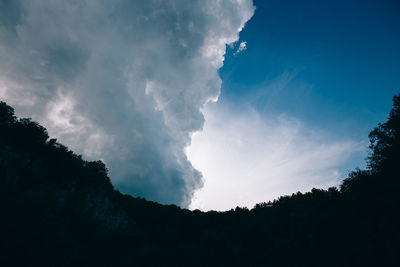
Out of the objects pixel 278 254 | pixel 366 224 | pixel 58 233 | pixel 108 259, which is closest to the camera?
pixel 366 224

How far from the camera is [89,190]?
52.8 metres

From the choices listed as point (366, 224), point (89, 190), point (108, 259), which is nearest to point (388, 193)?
point (366, 224)

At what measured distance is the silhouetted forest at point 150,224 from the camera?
67.5ft

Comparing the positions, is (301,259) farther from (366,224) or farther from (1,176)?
(1,176)

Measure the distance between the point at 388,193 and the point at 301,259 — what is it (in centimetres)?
4274

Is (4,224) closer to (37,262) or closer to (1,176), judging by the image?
(37,262)

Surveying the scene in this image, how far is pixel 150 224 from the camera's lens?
3184 inches

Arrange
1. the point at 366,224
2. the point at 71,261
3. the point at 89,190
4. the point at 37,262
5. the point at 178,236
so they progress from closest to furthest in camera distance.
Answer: the point at 366,224 → the point at 37,262 → the point at 71,261 → the point at 89,190 → the point at 178,236

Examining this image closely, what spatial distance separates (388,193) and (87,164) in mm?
78348

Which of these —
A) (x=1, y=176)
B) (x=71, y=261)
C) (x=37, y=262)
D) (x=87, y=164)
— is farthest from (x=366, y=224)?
(x=87, y=164)

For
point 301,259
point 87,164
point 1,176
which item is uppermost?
point 87,164

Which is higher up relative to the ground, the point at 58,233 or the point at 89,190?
the point at 89,190

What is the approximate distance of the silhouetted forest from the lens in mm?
20586

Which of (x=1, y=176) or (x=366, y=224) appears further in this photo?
(x=1, y=176)
